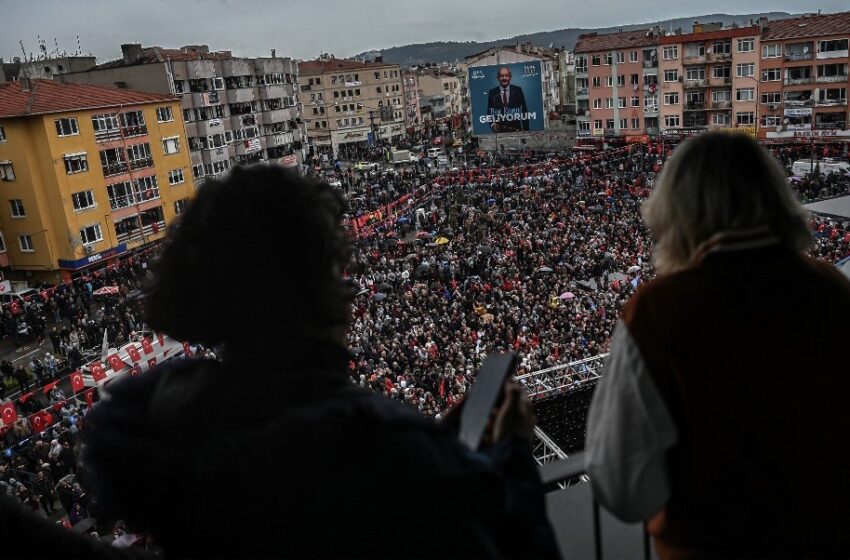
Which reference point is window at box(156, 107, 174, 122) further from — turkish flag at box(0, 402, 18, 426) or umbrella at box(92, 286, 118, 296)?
turkish flag at box(0, 402, 18, 426)

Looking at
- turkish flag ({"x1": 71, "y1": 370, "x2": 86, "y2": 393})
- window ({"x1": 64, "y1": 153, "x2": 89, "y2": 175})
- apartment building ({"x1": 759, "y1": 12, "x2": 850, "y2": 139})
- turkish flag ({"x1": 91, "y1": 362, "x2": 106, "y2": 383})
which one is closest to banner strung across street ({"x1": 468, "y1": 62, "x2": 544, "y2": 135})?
apartment building ({"x1": 759, "y1": 12, "x2": 850, "y2": 139})

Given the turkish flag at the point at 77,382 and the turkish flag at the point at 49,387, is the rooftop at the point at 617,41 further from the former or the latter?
the turkish flag at the point at 77,382

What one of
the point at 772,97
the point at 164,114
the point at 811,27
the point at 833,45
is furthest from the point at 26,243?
the point at 811,27

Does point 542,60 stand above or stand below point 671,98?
above

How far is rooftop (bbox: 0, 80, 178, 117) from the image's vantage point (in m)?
29.0

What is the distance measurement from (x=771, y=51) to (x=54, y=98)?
140 ft

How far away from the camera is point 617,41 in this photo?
178 feet

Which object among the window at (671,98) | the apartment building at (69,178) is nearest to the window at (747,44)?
the window at (671,98)

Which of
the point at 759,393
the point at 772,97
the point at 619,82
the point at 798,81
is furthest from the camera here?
the point at 619,82

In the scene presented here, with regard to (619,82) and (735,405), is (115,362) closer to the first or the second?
(735,405)

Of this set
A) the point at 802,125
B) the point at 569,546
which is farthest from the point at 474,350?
the point at 802,125

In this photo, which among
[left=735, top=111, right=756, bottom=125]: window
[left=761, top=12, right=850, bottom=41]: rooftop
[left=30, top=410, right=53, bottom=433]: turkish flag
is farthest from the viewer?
[left=735, top=111, right=756, bottom=125]: window

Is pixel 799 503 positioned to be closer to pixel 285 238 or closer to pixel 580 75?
pixel 285 238

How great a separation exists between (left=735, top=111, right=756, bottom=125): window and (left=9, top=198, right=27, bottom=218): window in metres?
44.2
